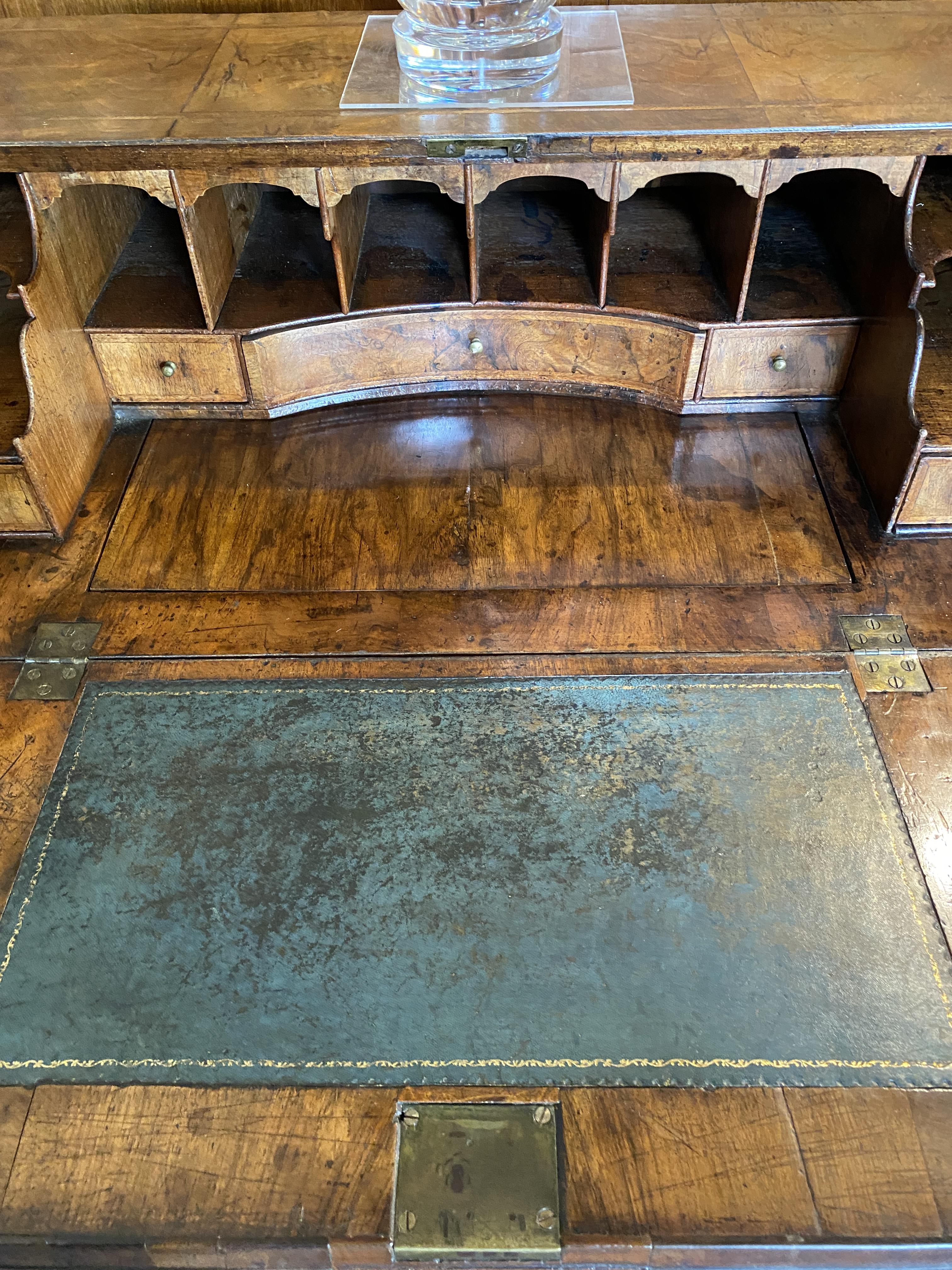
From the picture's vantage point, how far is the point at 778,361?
2.31m

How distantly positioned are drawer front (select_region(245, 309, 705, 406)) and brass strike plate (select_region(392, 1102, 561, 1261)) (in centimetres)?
168

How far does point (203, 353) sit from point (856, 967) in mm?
1899

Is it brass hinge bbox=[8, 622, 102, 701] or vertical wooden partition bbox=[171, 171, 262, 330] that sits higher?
vertical wooden partition bbox=[171, 171, 262, 330]

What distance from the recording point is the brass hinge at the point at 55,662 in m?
1.88

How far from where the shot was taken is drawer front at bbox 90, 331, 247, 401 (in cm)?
229

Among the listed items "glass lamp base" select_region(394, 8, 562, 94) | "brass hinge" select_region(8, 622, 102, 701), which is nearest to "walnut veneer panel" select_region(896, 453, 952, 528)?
"glass lamp base" select_region(394, 8, 562, 94)

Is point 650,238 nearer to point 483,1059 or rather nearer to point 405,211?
point 405,211

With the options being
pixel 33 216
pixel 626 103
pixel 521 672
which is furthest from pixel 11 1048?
pixel 626 103

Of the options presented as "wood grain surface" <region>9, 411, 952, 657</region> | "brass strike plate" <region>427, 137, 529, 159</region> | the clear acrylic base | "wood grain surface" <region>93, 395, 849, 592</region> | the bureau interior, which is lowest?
"wood grain surface" <region>93, 395, 849, 592</region>

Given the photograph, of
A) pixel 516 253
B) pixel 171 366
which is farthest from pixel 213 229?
pixel 516 253

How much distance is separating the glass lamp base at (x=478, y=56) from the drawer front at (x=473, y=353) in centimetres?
47

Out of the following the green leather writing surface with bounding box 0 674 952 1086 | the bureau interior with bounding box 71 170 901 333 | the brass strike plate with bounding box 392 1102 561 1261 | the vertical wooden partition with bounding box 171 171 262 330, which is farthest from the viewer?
the bureau interior with bounding box 71 170 901 333

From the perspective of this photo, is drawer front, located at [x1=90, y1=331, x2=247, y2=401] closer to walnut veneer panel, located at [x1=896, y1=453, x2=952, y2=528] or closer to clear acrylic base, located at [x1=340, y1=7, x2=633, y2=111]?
clear acrylic base, located at [x1=340, y1=7, x2=633, y2=111]

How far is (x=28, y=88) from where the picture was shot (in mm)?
2066
